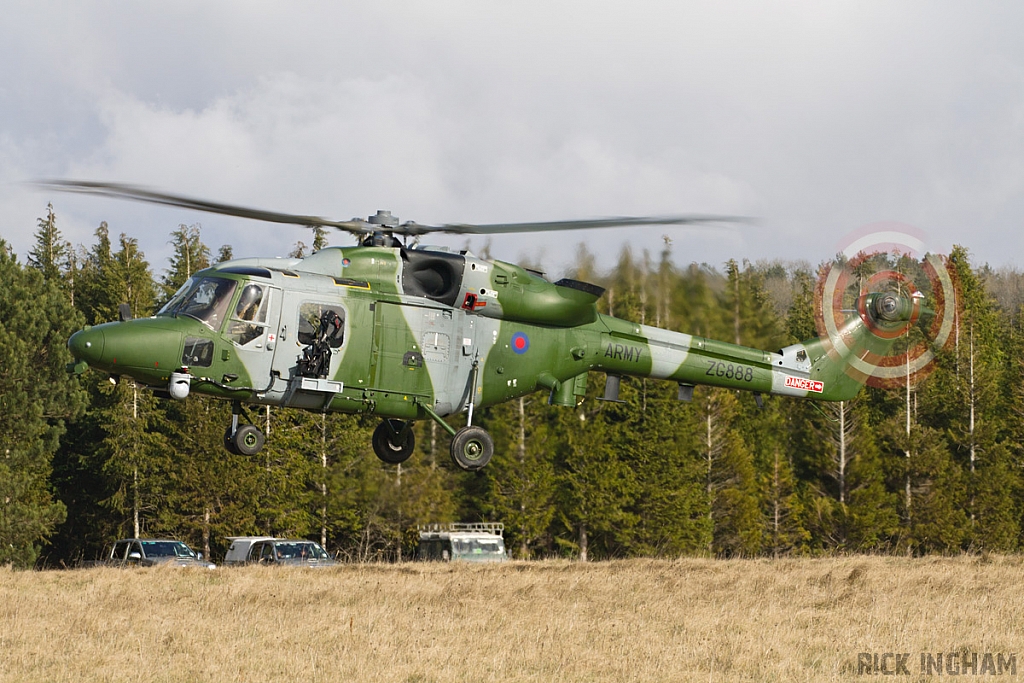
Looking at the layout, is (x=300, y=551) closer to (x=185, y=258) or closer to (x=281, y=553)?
(x=281, y=553)

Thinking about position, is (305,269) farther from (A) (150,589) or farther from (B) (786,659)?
(A) (150,589)

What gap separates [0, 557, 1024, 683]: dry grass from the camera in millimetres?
14711

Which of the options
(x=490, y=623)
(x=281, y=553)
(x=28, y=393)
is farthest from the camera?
(x=28, y=393)

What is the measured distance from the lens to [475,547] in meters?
35.0

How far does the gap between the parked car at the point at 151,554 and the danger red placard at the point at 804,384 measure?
16.9 meters

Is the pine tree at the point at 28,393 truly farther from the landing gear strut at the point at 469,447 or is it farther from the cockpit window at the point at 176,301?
the landing gear strut at the point at 469,447

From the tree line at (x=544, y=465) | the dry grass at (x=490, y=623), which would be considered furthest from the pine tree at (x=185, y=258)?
the dry grass at (x=490, y=623)

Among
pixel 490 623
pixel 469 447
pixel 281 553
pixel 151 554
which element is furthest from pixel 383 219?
pixel 151 554

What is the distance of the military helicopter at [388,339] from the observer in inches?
560

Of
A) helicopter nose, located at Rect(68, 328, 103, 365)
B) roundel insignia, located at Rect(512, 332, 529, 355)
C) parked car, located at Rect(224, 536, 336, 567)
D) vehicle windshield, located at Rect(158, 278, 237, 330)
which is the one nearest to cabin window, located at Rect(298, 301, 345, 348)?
Result: vehicle windshield, located at Rect(158, 278, 237, 330)

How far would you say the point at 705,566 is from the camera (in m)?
29.6

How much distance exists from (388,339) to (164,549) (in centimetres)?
1857

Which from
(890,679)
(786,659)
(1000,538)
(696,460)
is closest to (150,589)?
(786,659)

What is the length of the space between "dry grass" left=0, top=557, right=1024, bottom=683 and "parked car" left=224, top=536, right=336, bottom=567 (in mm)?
3015
